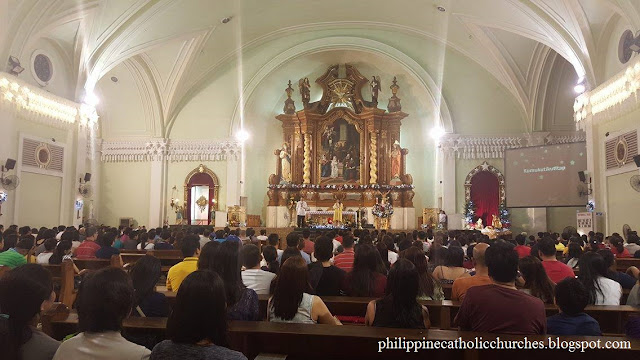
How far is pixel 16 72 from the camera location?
13.7 m

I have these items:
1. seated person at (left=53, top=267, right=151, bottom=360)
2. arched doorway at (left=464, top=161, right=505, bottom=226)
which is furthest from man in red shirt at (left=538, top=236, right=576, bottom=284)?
arched doorway at (left=464, top=161, right=505, bottom=226)

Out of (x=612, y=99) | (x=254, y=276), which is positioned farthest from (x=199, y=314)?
(x=612, y=99)

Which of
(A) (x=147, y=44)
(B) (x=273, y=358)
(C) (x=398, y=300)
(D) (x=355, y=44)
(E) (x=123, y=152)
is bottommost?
(B) (x=273, y=358)

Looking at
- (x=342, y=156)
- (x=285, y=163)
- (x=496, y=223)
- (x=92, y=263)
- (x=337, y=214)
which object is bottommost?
(x=92, y=263)

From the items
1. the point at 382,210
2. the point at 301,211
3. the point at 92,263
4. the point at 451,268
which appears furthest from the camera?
the point at 301,211

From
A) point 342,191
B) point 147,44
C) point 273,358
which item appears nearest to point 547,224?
point 342,191

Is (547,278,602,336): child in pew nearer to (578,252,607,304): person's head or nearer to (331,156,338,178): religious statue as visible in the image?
(578,252,607,304): person's head

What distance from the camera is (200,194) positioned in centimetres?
2211

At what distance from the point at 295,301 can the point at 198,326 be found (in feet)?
4.79

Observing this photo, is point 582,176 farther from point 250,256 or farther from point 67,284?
point 67,284

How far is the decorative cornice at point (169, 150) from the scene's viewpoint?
21.8 meters

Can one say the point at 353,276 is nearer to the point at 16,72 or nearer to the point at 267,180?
the point at 16,72

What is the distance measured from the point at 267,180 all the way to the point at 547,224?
1173 cm

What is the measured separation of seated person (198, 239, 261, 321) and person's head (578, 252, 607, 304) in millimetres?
3128
